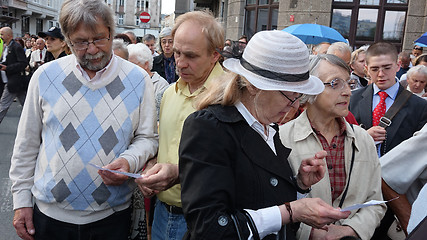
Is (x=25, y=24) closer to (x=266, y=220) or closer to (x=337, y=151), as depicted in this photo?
(x=337, y=151)

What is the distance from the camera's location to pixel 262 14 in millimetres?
13742

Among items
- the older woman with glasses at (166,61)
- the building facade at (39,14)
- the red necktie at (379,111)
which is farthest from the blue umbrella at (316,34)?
the building facade at (39,14)

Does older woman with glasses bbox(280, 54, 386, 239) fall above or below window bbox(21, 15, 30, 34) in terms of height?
below

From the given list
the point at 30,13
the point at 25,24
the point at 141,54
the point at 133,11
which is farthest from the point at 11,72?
the point at 133,11

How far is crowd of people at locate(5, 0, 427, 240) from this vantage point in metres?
1.60

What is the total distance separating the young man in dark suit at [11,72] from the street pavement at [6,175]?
54 cm

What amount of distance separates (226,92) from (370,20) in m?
11.1

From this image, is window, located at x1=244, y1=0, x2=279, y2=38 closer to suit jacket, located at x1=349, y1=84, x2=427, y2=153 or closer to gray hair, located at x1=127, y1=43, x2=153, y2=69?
gray hair, located at x1=127, y1=43, x2=153, y2=69

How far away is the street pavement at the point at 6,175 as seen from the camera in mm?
4111

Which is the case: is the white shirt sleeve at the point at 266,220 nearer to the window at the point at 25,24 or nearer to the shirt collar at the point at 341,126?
the shirt collar at the point at 341,126

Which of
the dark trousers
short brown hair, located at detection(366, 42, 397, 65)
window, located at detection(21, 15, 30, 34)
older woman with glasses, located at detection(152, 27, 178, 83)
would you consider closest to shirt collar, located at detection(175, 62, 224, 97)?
the dark trousers

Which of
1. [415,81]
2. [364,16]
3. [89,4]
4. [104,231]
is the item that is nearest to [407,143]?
[104,231]

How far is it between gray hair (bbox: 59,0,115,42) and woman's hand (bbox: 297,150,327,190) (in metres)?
1.33

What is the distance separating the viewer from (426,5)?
10.9m
